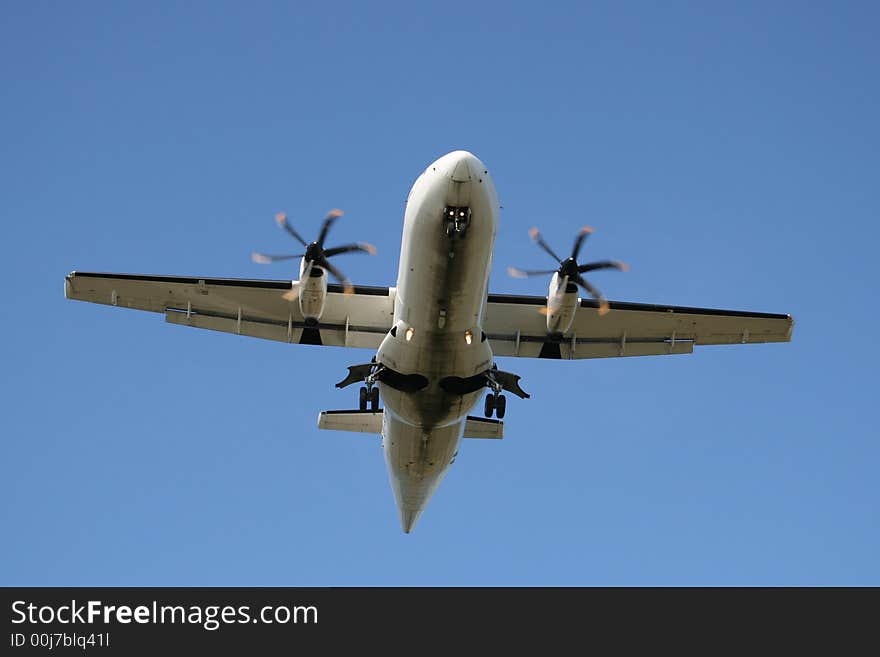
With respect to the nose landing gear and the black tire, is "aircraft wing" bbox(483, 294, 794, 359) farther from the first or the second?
the nose landing gear

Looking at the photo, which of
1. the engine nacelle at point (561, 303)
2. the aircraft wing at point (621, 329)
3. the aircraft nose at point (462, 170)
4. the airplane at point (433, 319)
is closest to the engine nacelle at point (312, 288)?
the airplane at point (433, 319)

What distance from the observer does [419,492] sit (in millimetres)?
24047

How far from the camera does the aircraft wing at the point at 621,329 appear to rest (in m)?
23.8

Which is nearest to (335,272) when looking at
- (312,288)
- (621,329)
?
(312,288)

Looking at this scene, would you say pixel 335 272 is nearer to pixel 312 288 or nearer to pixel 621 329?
pixel 312 288

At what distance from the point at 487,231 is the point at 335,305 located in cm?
619

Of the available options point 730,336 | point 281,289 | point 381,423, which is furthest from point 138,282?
point 730,336

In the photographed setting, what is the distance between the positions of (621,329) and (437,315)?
260 inches

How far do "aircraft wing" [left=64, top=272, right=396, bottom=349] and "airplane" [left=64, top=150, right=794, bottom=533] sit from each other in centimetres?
3

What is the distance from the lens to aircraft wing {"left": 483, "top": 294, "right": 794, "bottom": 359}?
23750mm

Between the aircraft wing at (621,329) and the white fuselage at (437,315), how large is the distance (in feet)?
10.4

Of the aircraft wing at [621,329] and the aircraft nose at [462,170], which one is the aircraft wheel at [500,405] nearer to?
the aircraft wing at [621,329]
